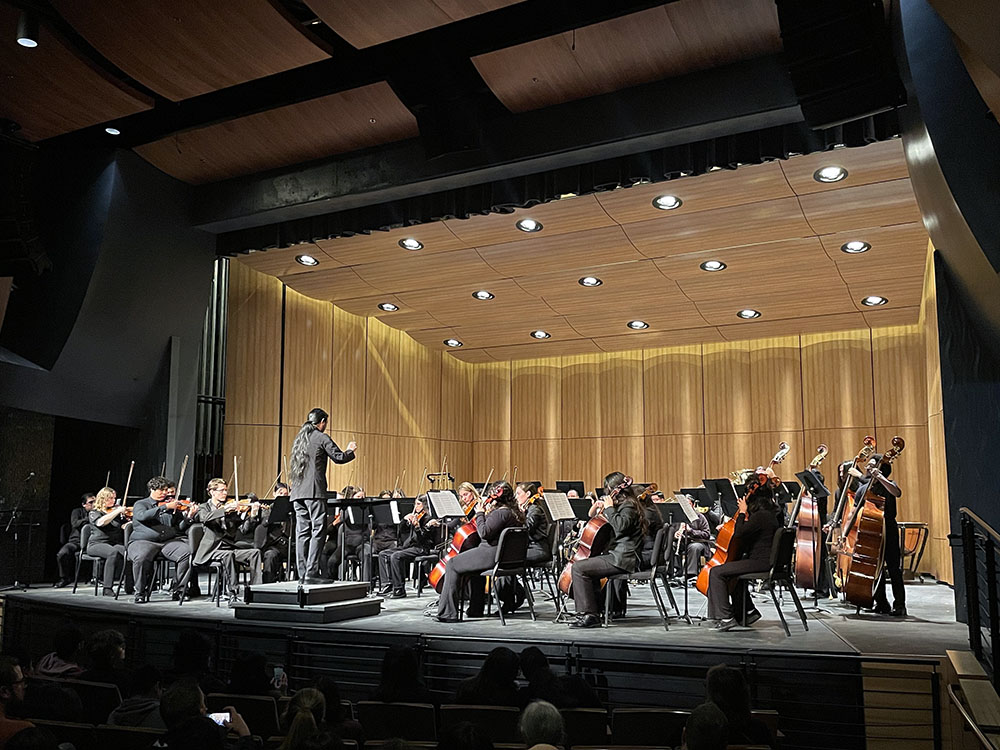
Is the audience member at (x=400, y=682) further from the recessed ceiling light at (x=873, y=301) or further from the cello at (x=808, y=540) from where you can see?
the recessed ceiling light at (x=873, y=301)

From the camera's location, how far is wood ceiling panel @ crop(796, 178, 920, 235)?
934 centimetres

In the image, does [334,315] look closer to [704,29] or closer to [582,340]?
[582,340]

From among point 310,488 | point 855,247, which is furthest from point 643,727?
point 855,247

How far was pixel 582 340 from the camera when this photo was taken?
1598 cm

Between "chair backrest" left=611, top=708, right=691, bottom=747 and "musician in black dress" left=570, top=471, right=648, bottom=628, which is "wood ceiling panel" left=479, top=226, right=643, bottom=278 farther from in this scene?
"chair backrest" left=611, top=708, right=691, bottom=747

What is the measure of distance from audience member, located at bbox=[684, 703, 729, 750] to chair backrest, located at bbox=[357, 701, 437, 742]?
4.95 ft

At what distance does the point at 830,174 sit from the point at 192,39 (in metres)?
6.33

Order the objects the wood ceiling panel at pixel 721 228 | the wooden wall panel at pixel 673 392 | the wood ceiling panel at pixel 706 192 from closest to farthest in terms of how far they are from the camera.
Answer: the wood ceiling panel at pixel 706 192
the wood ceiling panel at pixel 721 228
the wooden wall panel at pixel 673 392

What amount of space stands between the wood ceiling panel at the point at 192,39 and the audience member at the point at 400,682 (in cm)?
550

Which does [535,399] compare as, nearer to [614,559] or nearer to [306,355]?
[306,355]

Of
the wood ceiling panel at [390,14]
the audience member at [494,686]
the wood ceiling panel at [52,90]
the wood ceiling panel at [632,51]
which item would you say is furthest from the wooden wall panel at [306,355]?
the audience member at [494,686]

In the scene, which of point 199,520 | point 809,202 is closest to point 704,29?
point 809,202

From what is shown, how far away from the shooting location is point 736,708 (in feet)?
11.9

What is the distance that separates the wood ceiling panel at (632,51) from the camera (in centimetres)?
756
